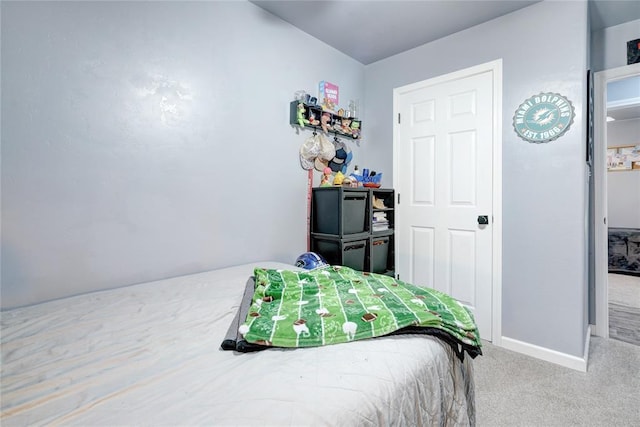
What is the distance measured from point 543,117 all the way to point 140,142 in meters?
2.64

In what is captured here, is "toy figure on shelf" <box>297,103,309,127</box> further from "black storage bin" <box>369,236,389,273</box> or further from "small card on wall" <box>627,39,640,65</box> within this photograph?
"small card on wall" <box>627,39,640,65</box>

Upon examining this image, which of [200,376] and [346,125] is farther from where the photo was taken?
[346,125]

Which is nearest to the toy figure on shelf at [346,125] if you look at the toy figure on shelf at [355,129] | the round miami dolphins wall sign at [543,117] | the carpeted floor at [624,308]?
the toy figure on shelf at [355,129]

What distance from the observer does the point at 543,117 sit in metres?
2.12

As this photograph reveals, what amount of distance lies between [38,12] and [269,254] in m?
1.76

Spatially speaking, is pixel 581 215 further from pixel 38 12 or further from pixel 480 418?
pixel 38 12

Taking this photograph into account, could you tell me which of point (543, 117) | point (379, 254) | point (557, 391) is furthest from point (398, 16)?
point (557, 391)

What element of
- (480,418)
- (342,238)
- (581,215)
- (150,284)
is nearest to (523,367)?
(480,418)

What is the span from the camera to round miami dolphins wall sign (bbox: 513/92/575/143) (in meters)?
2.05

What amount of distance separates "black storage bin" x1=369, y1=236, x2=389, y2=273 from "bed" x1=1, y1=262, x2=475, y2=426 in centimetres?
150

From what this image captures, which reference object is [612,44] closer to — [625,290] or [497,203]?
[497,203]

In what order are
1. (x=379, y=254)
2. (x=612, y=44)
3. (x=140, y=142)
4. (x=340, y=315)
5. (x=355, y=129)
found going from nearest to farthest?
(x=340, y=315) < (x=140, y=142) < (x=612, y=44) < (x=379, y=254) < (x=355, y=129)

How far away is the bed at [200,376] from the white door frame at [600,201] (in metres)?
2.36

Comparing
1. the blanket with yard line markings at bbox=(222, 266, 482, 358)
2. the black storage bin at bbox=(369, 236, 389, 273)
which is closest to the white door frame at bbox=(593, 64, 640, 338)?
the black storage bin at bbox=(369, 236, 389, 273)
